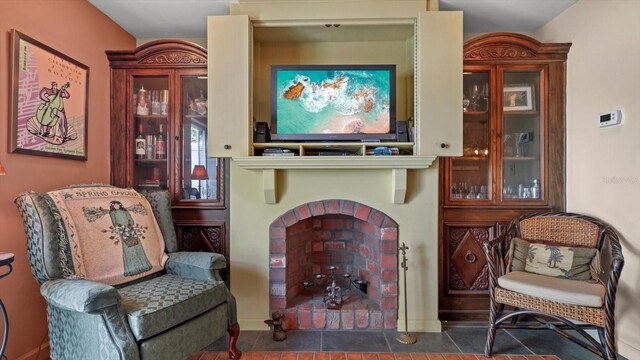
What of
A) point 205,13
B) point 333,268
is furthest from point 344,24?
point 333,268

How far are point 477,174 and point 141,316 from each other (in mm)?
2430

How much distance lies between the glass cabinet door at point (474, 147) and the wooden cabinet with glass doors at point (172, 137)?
186 centimetres

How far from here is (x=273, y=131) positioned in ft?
Answer: 7.18

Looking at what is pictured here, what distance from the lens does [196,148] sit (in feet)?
7.87

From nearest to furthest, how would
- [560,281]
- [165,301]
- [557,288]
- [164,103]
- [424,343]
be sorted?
1. [165,301]
2. [557,288]
3. [560,281]
4. [424,343]
5. [164,103]

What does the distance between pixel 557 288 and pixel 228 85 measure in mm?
2381

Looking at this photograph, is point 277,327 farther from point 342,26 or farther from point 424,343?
point 342,26

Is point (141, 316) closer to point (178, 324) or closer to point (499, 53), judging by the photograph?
point (178, 324)

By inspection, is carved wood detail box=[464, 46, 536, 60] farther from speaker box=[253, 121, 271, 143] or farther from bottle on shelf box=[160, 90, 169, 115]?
bottle on shelf box=[160, 90, 169, 115]

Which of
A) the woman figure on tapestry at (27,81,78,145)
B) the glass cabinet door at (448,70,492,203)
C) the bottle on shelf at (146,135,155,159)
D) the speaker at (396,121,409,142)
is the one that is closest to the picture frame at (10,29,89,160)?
the woman figure on tapestry at (27,81,78,145)

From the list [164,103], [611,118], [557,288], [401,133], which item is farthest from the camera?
[164,103]

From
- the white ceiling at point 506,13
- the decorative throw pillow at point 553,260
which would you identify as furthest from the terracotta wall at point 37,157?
the decorative throw pillow at point 553,260

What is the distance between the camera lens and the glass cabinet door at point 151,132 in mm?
2379

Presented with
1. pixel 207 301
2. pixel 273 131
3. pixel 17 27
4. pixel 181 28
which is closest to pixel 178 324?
pixel 207 301
